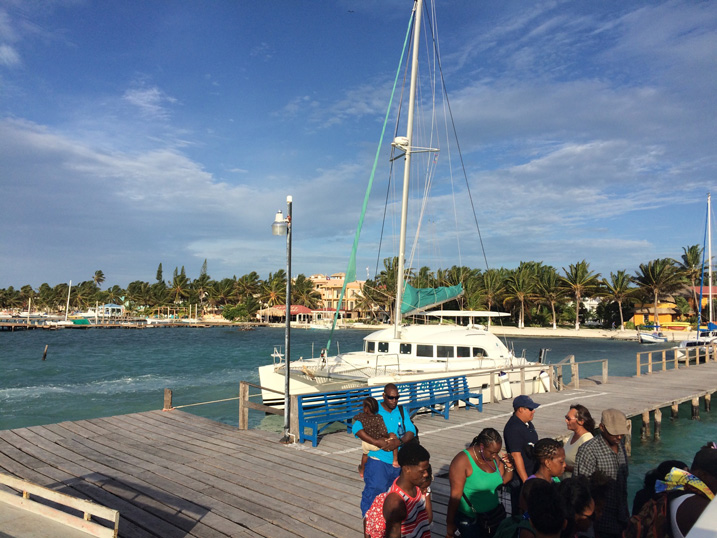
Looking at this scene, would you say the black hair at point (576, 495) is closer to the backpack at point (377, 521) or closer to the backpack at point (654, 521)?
the backpack at point (654, 521)

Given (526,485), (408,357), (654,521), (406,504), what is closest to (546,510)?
(526,485)

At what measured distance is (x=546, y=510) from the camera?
3.24 m

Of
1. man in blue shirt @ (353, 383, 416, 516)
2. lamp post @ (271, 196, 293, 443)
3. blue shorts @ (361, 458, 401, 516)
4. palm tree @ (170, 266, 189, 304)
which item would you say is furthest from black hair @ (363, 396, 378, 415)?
palm tree @ (170, 266, 189, 304)

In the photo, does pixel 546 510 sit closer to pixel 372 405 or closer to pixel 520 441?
pixel 520 441

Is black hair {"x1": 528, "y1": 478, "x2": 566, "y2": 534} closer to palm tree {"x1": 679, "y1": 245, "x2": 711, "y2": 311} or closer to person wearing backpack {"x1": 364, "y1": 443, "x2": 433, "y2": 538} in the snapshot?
person wearing backpack {"x1": 364, "y1": 443, "x2": 433, "y2": 538}

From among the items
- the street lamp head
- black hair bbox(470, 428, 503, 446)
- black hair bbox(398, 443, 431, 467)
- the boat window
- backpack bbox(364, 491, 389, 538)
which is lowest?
the boat window

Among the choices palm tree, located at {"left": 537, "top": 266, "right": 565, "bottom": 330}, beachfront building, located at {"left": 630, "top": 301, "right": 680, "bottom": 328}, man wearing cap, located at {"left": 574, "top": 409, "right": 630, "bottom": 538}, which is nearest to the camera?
man wearing cap, located at {"left": 574, "top": 409, "right": 630, "bottom": 538}

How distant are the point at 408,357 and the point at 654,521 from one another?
15.3 m

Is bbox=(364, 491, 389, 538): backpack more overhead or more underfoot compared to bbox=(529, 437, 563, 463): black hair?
more underfoot

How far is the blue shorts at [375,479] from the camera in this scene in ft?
16.0

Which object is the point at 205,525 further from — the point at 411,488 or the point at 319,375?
the point at 319,375

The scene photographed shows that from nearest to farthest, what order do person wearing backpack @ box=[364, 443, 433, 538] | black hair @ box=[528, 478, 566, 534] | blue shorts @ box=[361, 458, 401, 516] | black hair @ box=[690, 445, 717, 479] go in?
black hair @ box=[528, 478, 566, 534]
person wearing backpack @ box=[364, 443, 433, 538]
black hair @ box=[690, 445, 717, 479]
blue shorts @ box=[361, 458, 401, 516]

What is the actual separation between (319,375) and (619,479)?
12.8 meters

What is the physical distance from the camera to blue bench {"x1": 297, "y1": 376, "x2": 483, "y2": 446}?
32.7ft
